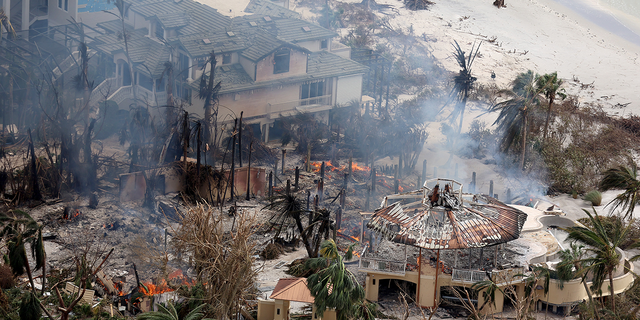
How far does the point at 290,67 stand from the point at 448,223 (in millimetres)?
25273

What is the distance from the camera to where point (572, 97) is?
67.5 meters

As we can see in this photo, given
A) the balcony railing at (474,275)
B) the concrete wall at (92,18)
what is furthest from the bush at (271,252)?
the concrete wall at (92,18)

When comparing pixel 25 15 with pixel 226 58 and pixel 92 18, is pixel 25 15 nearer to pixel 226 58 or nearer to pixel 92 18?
pixel 92 18

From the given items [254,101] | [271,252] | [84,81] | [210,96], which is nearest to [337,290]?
[271,252]

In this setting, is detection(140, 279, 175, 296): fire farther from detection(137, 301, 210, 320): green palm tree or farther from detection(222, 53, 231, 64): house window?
detection(222, 53, 231, 64): house window

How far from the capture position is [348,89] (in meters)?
59.6

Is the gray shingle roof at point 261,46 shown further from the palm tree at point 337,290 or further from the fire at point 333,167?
the palm tree at point 337,290

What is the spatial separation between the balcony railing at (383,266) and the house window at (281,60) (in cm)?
2422

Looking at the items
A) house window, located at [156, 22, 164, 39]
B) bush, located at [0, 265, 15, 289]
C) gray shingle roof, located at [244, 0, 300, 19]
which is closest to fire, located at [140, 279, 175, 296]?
bush, located at [0, 265, 15, 289]

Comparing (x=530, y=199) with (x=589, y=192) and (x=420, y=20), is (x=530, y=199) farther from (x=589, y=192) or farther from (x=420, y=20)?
(x=420, y=20)

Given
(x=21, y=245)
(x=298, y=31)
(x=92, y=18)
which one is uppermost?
(x=298, y=31)

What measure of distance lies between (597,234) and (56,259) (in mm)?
23953

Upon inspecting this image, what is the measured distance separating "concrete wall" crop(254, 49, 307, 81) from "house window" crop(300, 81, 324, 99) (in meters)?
1.07

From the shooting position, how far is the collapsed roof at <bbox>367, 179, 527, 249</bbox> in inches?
1332
